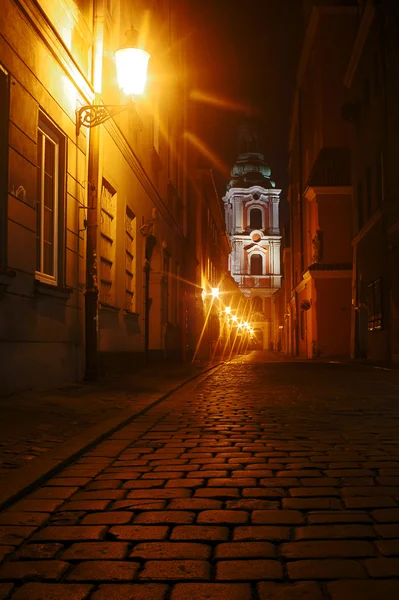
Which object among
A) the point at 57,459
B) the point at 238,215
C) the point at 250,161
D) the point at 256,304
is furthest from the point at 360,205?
the point at 250,161

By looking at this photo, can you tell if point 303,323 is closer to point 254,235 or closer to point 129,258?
point 129,258

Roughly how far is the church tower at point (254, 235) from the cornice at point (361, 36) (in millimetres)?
62402

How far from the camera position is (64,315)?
10438 mm

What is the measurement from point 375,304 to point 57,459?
2019cm

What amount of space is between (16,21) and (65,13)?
7.40 ft

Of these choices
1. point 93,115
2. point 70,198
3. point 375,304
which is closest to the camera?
point 70,198

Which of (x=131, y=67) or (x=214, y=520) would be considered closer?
(x=214, y=520)

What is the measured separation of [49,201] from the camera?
10250 mm

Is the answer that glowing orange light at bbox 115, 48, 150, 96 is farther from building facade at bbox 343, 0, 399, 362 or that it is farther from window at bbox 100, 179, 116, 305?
building facade at bbox 343, 0, 399, 362

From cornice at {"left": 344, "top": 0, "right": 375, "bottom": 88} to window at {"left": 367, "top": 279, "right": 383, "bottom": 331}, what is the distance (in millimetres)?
8086

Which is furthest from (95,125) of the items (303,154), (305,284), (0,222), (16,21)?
(303,154)

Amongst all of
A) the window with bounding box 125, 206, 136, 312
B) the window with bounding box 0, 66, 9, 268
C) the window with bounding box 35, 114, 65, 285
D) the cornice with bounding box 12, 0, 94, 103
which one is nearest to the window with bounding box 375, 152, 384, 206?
the window with bounding box 125, 206, 136, 312

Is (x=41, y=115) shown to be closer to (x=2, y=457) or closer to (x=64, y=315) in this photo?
(x=64, y=315)

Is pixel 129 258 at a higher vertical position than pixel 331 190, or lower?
lower
